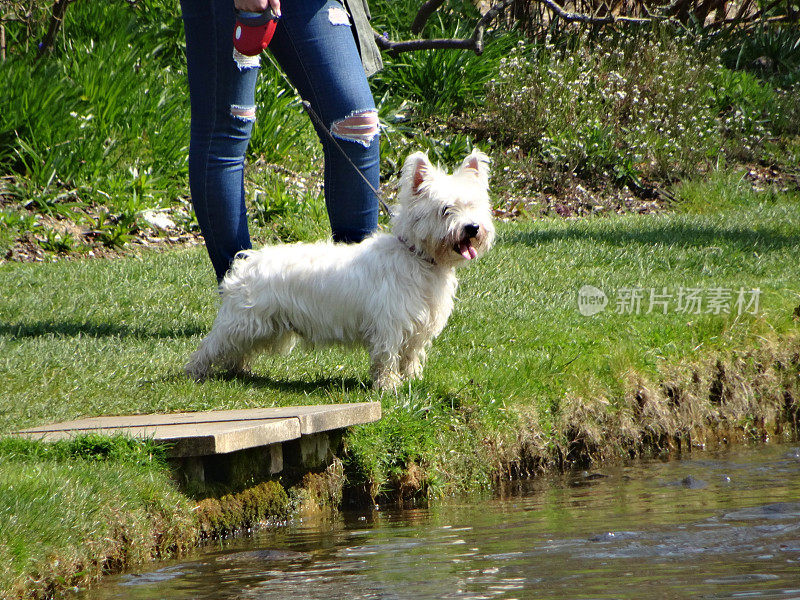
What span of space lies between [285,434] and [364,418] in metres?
0.46

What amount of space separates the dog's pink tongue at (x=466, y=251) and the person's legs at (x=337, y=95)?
85 centimetres

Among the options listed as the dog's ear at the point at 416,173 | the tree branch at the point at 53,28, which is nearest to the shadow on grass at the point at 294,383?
the dog's ear at the point at 416,173

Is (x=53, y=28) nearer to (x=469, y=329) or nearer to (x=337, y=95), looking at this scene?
(x=337, y=95)

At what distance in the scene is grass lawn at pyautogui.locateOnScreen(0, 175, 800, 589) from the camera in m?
4.47

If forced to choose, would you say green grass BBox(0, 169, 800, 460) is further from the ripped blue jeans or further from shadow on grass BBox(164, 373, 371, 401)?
the ripped blue jeans

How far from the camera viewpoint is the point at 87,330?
20.0 ft

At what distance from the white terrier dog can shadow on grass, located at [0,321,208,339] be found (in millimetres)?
1022

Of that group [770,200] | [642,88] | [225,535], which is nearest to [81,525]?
[225,535]

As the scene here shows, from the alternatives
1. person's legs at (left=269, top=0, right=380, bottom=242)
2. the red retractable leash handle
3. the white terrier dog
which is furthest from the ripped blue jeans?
the white terrier dog

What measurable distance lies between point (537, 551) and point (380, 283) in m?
1.64

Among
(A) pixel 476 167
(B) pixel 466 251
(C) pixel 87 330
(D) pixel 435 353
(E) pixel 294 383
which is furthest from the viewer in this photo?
(C) pixel 87 330

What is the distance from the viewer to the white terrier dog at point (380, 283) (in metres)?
4.75

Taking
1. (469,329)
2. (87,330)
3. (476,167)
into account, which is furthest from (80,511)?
(469,329)

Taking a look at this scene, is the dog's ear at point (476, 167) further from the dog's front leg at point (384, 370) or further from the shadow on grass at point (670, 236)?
the shadow on grass at point (670, 236)
